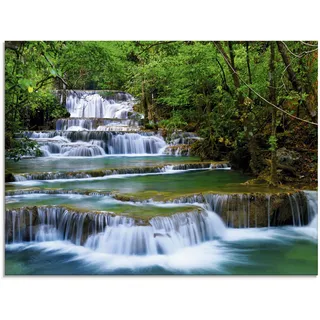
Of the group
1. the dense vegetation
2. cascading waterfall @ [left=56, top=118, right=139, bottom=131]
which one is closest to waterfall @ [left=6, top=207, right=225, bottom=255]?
the dense vegetation

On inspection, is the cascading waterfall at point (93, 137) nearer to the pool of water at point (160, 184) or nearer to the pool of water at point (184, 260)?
the pool of water at point (160, 184)

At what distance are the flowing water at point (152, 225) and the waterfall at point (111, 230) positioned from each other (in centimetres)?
1

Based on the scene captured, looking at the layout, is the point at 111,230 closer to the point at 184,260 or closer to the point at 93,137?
the point at 184,260

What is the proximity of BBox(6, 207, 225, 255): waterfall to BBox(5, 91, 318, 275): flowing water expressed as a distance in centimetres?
1

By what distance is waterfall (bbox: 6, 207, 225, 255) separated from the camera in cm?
424

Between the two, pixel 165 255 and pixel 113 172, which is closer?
pixel 165 255

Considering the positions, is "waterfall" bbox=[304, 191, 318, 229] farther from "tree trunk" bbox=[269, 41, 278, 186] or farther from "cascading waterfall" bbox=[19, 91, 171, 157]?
"cascading waterfall" bbox=[19, 91, 171, 157]

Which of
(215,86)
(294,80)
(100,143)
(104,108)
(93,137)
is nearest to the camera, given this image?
(294,80)

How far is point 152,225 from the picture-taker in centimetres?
431

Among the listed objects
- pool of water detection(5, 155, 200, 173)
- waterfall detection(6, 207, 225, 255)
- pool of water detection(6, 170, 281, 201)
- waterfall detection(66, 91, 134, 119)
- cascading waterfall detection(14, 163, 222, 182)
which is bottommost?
waterfall detection(6, 207, 225, 255)

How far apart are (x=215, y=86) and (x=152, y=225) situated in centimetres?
397

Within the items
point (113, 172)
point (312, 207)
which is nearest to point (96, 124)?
point (113, 172)
